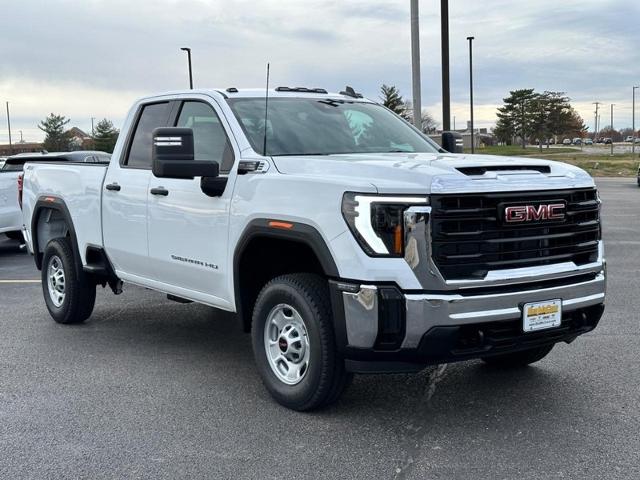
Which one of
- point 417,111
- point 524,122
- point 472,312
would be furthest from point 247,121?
point 524,122

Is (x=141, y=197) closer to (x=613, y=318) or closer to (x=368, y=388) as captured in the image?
(x=368, y=388)

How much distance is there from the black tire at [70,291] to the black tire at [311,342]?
9.69 feet

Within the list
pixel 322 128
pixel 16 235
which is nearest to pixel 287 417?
pixel 322 128

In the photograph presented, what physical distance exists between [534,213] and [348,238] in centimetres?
111

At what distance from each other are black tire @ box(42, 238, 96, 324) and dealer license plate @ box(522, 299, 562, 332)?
14.6 feet

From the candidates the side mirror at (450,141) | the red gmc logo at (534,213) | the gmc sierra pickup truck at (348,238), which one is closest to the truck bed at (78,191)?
the gmc sierra pickup truck at (348,238)

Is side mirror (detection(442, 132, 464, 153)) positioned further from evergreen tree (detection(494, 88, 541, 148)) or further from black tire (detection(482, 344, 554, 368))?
evergreen tree (detection(494, 88, 541, 148))

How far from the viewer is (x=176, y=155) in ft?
16.2

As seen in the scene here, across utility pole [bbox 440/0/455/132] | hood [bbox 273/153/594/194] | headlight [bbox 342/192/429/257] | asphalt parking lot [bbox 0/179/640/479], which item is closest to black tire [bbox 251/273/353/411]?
asphalt parking lot [bbox 0/179/640/479]

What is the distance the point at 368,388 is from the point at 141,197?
2380 millimetres

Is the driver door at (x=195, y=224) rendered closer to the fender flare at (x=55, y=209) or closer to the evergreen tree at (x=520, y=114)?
the fender flare at (x=55, y=209)

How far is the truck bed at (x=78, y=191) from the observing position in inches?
265

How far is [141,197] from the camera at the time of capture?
6016 mm

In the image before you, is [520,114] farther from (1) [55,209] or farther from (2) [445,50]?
(1) [55,209]
